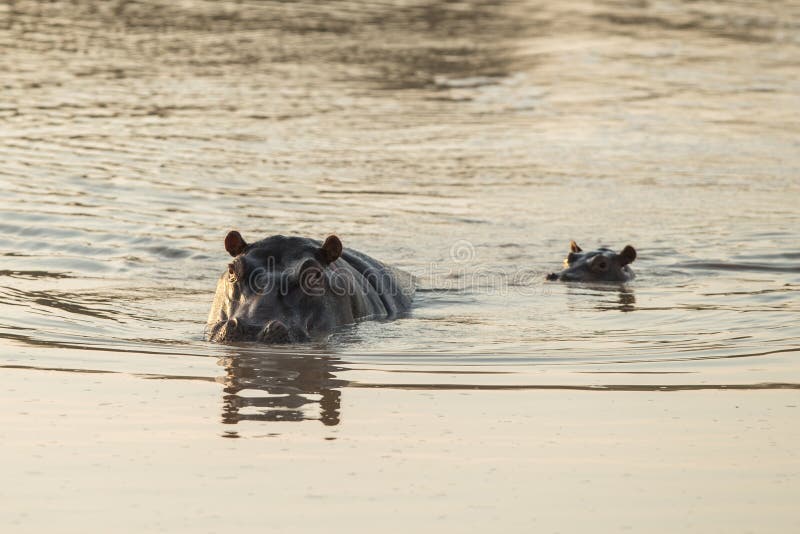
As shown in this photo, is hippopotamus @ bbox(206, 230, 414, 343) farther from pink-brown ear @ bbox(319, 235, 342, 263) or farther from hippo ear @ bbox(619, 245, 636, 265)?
hippo ear @ bbox(619, 245, 636, 265)

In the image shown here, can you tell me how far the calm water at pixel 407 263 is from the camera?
5.30 metres

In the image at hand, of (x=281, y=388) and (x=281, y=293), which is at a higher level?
(x=281, y=293)

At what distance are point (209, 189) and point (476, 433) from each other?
981 cm

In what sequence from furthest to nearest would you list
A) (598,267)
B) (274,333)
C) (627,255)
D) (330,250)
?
(627,255), (598,267), (330,250), (274,333)

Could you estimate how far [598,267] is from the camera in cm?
1240

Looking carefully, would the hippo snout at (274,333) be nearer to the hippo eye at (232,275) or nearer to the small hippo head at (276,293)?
the small hippo head at (276,293)

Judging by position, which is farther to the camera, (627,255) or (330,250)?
(627,255)

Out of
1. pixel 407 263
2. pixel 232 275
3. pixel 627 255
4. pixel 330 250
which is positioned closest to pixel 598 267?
pixel 627 255

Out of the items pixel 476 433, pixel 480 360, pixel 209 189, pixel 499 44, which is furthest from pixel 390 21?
pixel 476 433

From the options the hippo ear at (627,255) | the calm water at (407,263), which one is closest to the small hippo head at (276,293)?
the calm water at (407,263)

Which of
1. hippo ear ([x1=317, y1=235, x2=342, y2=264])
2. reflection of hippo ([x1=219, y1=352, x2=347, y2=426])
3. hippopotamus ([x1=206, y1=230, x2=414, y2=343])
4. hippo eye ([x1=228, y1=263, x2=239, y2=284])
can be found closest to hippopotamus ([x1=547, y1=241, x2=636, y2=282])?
hippopotamus ([x1=206, y1=230, x2=414, y2=343])

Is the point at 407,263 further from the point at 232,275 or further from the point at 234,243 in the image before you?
the point at 232,275

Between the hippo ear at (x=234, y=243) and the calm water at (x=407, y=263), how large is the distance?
2.38 ft

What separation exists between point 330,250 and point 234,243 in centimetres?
61
